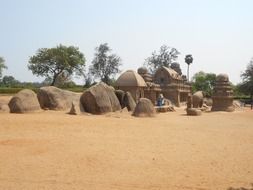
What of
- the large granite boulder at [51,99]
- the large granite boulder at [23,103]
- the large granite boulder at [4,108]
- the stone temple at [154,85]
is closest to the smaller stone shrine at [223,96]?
the stone temple at [154,85]

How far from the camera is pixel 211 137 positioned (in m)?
13.5

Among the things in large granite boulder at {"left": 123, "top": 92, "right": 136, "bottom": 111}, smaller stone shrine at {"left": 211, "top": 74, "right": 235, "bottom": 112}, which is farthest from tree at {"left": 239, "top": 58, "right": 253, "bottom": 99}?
large granite boulder at {"left": 123, "top": 92, "right": 136, "bottom": 111}

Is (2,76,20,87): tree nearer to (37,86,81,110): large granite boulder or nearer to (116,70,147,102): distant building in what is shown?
(116,70,147,102): distant building

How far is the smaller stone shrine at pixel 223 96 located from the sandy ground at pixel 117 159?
1966 centimetres

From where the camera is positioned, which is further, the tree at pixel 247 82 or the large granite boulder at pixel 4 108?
the tree at pixel 247 82

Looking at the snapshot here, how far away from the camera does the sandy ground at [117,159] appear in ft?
22.6

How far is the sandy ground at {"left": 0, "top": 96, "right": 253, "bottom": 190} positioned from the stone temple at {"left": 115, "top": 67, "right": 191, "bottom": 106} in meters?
20.0

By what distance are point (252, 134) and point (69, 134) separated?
7.80 metres

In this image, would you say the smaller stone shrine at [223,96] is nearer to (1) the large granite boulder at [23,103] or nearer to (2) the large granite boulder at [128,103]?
(2) the large granite boulder at [128,103]

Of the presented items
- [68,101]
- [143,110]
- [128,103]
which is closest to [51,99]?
[68,101]

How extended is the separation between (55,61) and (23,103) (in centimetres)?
3705

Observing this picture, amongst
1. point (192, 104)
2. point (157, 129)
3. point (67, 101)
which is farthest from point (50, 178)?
point (192, 104)

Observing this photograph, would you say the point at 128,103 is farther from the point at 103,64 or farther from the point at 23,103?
the point at 103,64

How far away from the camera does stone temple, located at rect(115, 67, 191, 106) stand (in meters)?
34.1
